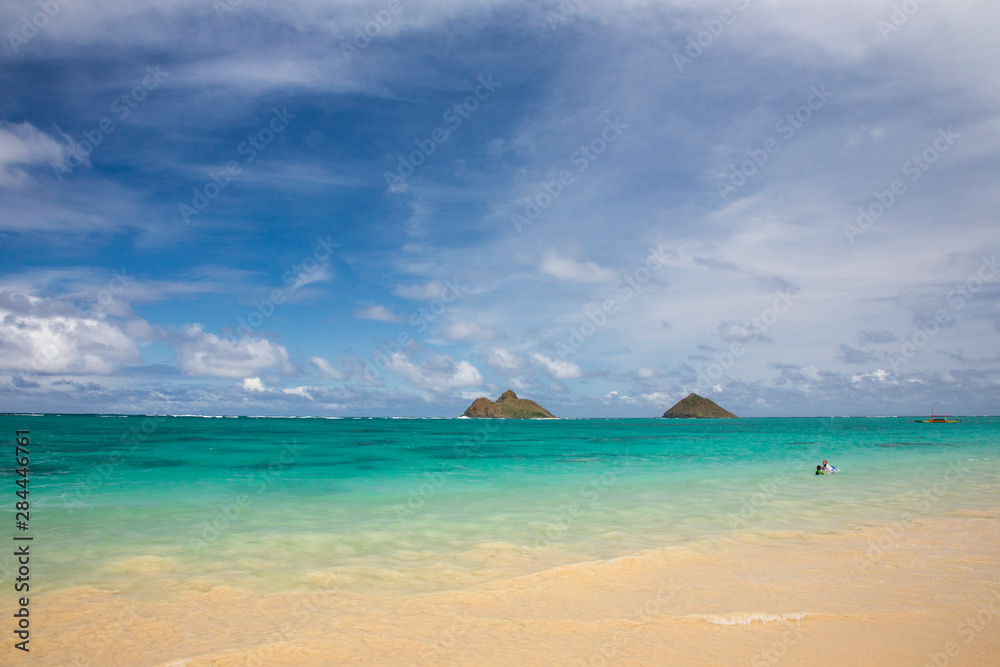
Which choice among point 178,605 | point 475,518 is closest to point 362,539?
point 475,518

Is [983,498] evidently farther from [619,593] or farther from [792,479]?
[619,593]

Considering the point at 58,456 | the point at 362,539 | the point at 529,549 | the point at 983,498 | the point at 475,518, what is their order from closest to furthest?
the point at 529,549
the point at 362,539
the point at 475,518
the point at 983,498
the point at 58,456

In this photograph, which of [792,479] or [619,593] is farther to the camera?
[792,479]

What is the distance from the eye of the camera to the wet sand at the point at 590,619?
5.61 metres

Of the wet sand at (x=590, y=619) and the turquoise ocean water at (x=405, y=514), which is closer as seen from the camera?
the wet sand at (x=590, y=619)

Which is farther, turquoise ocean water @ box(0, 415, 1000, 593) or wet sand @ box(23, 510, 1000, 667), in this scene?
turquoise ocean water @ box(0, 415, 1000, 593)

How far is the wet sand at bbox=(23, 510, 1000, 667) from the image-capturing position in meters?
5.61

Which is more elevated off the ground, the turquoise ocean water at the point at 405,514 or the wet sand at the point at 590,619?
the wet sand at the point at 590,619

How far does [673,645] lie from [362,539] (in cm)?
726

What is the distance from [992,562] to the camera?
29.2 ft

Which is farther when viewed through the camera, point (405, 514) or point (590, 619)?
point (405, 514)

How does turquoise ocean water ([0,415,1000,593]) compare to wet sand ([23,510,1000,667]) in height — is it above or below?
below

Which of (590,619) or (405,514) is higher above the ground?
(590,619)

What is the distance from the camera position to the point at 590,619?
6.54m
